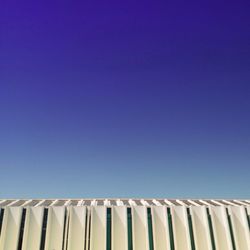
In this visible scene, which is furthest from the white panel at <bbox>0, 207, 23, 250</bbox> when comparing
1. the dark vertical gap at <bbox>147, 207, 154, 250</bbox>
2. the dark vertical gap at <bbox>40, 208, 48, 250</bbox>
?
the dark vertical gap at <bbox>147, 207, 154, 250</bbox>

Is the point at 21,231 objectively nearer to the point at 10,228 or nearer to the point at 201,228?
the point at 10,228

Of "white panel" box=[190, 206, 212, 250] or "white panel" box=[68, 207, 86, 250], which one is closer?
"white panel" box=[68, 207, 86, 250]

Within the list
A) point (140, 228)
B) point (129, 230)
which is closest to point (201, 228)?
point (140, 228)

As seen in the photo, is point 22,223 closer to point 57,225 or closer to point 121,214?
point 57,225

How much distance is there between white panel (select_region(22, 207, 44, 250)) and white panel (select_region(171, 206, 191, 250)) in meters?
15.3

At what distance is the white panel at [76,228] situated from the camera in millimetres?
28266

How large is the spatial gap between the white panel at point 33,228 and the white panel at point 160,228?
1295cm

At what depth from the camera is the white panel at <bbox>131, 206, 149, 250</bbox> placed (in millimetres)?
28834

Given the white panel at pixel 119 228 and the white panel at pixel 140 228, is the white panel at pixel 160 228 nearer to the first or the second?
the white panel at pixel 140 228

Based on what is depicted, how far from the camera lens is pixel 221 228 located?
1212 inches

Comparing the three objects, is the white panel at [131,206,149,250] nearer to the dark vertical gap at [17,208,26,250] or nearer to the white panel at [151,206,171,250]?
the white panel at [151,206,171,250]

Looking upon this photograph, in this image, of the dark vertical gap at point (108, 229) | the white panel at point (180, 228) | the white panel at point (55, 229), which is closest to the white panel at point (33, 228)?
the white panel at point (55, 229)

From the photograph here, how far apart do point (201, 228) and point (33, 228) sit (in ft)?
63.3

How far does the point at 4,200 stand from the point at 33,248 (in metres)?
15.1
